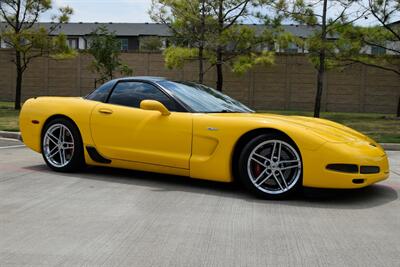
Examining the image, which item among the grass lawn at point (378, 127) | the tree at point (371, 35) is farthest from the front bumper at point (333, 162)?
the tree at point (371, 35)

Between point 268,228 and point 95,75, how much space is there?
30.8 metres

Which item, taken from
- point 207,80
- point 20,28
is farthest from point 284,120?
point 207,80

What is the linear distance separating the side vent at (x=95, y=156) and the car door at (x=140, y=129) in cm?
7

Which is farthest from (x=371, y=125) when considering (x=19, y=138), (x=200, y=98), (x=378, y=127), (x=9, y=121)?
(x=200, y=98)

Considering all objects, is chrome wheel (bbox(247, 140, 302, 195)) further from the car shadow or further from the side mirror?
the side mirror

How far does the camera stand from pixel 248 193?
567cm

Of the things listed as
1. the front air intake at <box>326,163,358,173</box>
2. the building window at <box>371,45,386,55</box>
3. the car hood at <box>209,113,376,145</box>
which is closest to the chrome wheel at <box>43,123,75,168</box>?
the car hood at <box>209,113,376,145</box>

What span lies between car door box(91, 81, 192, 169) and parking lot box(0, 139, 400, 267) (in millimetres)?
366

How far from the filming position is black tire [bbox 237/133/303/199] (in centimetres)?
523

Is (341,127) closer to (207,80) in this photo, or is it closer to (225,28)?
(225,28)

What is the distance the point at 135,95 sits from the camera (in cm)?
641

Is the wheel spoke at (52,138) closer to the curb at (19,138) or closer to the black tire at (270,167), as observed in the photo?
the black tire at (270,167)

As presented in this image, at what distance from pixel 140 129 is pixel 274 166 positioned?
5.71ft

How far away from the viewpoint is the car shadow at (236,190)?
520cm
